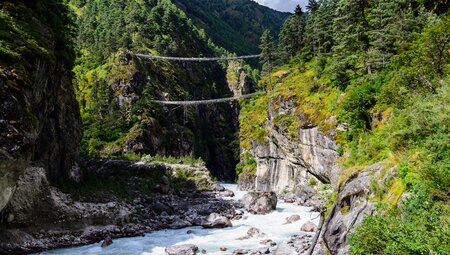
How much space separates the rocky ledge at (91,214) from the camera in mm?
26141

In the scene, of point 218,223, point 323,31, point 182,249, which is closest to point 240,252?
point 182,249

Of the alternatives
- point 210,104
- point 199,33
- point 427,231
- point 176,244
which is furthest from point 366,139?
point 199,33

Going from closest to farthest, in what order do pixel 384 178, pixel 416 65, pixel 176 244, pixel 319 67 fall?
1. pixel 384 178
2. pixel 416 65
3. pixel 176 244
4. pixel 319 67

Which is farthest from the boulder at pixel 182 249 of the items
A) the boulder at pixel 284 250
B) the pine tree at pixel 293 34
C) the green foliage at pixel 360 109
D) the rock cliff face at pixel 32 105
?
the pine tree at pixel 293 34

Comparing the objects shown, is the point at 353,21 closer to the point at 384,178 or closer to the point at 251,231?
the point at 251,231

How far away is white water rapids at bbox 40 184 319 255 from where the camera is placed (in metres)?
26.3

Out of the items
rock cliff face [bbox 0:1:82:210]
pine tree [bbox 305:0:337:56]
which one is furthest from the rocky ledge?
pine tree [bbox 305:0:337:56]

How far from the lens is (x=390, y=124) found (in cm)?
1844

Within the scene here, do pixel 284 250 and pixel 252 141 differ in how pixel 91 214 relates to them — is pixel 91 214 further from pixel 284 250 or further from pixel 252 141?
pixel 252 141

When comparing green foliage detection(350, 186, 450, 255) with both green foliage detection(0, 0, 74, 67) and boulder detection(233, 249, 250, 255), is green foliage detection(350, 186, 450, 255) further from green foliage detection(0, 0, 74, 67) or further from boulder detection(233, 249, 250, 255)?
green foliage detection(0, 0, 74, 67)

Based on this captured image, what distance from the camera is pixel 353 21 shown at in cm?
4331

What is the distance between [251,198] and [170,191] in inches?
546

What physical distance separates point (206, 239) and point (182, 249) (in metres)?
4.35

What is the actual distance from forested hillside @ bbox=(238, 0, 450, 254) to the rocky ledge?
16766 mm
